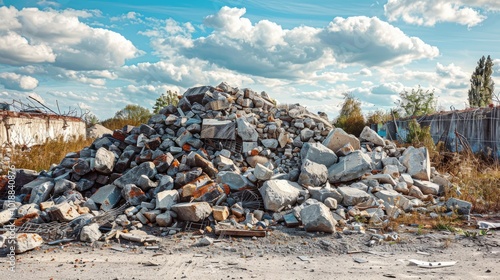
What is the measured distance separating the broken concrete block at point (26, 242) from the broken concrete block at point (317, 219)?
3.67 meters

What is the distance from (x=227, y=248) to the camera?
5.61 m

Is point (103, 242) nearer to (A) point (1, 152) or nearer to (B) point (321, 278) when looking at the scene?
(B) point (321, 278)

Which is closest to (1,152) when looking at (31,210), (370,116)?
(31,210)

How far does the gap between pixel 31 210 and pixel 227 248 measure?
3.66m

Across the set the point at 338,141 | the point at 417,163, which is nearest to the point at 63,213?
the point at 338,141

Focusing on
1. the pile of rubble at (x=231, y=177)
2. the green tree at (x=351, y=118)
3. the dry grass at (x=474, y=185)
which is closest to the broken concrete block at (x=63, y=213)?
the pile of rubble at (x=231, y=177)

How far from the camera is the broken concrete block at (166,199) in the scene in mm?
6793

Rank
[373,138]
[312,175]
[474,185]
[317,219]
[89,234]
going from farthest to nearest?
[373,138], [474,185], [312,175], [317,219], [89,234]

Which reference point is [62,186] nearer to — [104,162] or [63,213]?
[104,162]

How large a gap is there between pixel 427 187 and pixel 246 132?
3656 mm

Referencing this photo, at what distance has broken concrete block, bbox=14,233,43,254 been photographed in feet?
18.2

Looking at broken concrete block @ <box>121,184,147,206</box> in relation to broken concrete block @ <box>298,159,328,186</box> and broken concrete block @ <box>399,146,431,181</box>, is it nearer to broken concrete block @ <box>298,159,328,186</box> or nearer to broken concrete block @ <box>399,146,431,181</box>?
broken concrete block @ <box>298,159,328,186</box>

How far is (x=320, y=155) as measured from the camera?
8375mm

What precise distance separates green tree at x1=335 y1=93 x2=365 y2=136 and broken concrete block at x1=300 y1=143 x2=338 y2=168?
429 inches
